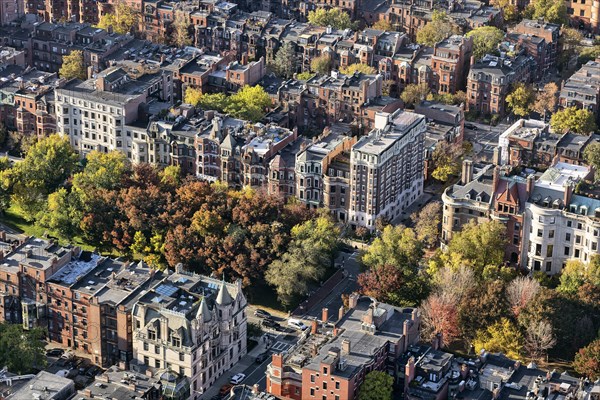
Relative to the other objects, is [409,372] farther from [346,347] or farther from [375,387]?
[346,347]

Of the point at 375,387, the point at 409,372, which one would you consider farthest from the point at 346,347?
the point at 409,372

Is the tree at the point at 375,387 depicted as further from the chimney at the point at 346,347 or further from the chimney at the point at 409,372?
the chimney at the point at 346,347

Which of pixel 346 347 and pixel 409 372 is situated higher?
pixel 346 347

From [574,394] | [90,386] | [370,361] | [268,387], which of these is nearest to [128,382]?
[90,386]

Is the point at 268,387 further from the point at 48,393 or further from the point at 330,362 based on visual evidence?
the point at 48,393

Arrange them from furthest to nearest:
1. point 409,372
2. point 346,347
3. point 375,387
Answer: point 346,347
point 409,372
point 375,387

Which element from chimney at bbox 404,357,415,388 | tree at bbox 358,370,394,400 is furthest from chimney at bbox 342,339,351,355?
chimney at bbox 404,357,415,388

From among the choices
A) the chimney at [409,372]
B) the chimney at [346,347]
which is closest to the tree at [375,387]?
the chimney at [409,372]

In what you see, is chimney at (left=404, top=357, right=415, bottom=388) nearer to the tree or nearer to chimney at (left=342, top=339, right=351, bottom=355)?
the tree
